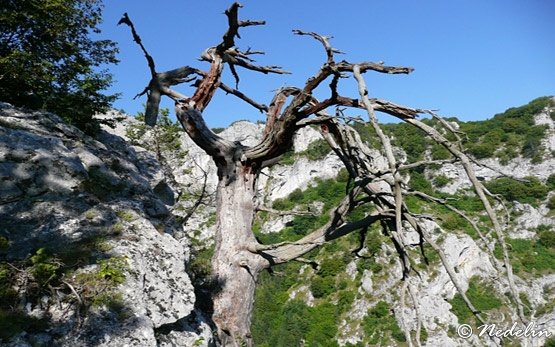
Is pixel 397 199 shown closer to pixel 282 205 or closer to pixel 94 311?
pixel 94 311

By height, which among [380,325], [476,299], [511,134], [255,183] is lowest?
[380,325]

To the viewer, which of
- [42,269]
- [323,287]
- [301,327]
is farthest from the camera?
[323,287]

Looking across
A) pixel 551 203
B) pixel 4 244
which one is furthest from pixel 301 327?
pixel 4 244

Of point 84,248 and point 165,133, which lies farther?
point 165,133

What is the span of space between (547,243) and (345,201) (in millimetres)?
64445

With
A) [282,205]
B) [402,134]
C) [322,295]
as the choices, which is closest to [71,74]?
[322,295]

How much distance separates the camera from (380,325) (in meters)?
49.1

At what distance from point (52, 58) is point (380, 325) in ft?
156

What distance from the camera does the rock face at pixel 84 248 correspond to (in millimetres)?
3111

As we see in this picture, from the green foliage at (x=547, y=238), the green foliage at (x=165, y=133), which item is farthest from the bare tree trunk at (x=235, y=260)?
the green foliage at (x=547, y=238)

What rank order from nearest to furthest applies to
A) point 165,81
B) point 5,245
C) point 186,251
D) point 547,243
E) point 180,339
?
1. point 5,245
2. point 180,339
3. point 186,251
4. point 165,81
5. point 547,243

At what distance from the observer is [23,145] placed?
4.40m

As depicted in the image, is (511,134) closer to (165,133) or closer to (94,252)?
(165,133)

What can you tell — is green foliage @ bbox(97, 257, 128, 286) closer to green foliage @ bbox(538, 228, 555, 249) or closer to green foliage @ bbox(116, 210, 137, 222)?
green foliage @ bbox(116, 210, 137, 222)
